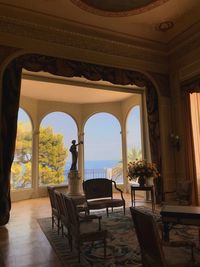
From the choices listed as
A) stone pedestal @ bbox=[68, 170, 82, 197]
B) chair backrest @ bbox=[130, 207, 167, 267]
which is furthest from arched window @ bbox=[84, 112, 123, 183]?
chair backrest @ bbox=[130, 207, 167, 267]

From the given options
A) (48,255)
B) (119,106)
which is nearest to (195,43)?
(119,106)

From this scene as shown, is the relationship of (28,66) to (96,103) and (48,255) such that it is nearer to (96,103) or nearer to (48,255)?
(48,255)

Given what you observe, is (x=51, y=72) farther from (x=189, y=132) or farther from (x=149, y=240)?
(x=149, y=240)

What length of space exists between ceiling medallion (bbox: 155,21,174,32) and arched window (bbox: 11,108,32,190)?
5.85 meters

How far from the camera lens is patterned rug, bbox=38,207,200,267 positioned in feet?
10.3

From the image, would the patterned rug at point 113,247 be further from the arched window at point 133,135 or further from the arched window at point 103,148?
the arched window at point 103,148

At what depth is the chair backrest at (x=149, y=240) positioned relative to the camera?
2121 millimetres

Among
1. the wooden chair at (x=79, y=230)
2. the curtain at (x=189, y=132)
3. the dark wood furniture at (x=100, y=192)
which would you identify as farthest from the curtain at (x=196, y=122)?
the wooden chair at (x=79, y=230)

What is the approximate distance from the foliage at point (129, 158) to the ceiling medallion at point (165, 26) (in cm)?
505

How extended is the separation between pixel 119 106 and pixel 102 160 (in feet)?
8.97

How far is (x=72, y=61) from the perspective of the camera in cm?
609

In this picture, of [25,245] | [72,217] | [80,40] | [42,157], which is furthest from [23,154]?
[72,217]

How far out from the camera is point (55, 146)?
1038 cm

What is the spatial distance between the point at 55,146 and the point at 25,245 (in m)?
6.64
